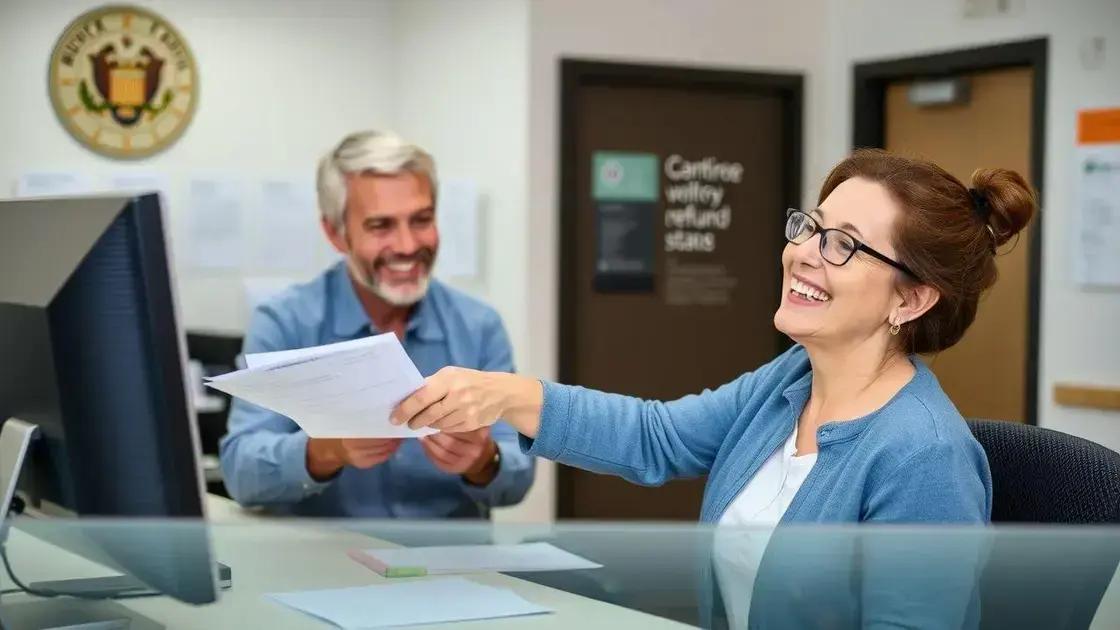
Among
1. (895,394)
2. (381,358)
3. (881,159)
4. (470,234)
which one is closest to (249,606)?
(381,358)

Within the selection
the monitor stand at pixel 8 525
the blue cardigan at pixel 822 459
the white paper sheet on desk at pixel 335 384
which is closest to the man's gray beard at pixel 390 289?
the blue cardigan at pixel 822 459

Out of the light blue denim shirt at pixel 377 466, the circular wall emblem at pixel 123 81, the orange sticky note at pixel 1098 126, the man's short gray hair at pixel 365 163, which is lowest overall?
the light blue denim shirt at pixel 377 466

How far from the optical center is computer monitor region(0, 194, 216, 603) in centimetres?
120

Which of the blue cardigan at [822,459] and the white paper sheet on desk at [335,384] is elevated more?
the white paper sheet on desk at [335,384]

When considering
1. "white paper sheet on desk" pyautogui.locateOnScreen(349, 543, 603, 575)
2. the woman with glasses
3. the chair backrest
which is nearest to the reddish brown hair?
the woman with glasses

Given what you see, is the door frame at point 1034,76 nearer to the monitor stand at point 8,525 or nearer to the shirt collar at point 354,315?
the shirt collar at point 354,315

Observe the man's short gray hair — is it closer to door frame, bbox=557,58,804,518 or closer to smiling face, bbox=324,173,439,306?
smiling face, bbox=324,173,439,306

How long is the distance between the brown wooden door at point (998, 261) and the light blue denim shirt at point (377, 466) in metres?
2.33

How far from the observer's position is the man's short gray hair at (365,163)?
2.62 m

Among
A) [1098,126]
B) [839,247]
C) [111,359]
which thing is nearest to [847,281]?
[839,247]

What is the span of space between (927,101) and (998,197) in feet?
10.9

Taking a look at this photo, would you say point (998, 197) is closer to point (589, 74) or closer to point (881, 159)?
point (881, 159)

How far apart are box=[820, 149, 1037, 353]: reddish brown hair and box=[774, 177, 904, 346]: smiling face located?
21mm

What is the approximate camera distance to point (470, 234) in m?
5.00
